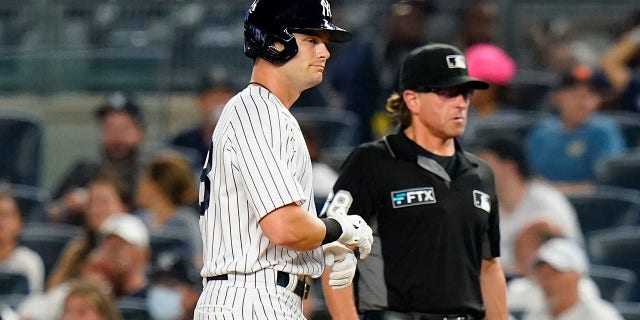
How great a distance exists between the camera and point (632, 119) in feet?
28.7

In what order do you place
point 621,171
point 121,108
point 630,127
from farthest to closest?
point 121,108 → point 630,127 → point 621,171

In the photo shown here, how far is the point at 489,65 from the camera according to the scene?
28.1 feet

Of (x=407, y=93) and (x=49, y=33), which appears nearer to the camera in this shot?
Answer: (x=407, y=93)

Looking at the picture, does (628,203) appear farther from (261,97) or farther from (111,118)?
(261,97)

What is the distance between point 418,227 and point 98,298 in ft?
9.56

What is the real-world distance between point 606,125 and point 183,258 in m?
2.82

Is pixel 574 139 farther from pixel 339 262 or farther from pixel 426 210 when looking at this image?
pixel 339 262

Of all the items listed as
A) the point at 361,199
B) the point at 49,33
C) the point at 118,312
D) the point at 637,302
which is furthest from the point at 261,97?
the point at 49,33

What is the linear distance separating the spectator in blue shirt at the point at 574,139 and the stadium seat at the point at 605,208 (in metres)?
0.31

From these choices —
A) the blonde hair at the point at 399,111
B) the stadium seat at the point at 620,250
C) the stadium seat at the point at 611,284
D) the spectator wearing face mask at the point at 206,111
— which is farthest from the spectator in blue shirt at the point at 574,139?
the blonde hair at the point at 399,111

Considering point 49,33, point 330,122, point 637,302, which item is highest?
point 49,33

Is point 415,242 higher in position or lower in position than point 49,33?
lower

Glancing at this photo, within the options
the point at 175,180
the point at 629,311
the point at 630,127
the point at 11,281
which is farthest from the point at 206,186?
the point at 630,127

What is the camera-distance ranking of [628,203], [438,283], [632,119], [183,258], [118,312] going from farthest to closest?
[632,119]
[628,203]
[183,258]
[118,312]
[438,283]
